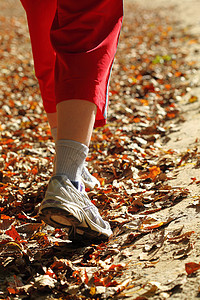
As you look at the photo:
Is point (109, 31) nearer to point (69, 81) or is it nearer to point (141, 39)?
point (69, 81)

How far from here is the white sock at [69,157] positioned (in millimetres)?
1590

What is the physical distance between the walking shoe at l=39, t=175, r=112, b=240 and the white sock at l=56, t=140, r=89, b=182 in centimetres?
4

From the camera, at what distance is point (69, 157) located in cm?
160

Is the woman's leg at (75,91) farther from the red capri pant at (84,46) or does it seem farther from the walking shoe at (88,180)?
the walking shoe at (88,180)

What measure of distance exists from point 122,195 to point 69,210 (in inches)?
32.9

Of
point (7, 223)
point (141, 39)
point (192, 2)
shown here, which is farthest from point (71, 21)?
point (192, 2)

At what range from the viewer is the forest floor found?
148cm

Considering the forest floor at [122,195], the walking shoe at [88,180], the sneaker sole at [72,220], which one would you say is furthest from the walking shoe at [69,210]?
the walking shoe at [88,180]

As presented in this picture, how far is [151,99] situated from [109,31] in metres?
2.75

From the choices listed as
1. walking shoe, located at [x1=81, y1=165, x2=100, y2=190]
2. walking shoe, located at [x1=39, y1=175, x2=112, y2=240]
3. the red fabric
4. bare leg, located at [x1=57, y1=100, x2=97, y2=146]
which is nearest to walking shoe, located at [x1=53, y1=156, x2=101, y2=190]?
walking shoe, located at [x1=81, y1=165, x2=100, y2=190]

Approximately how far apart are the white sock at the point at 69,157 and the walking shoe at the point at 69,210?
4 centimetres

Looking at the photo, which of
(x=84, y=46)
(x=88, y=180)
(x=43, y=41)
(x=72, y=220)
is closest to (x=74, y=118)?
(x=84, y=46)

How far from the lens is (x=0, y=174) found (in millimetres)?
2666

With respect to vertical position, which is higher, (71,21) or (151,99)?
(71,21)
